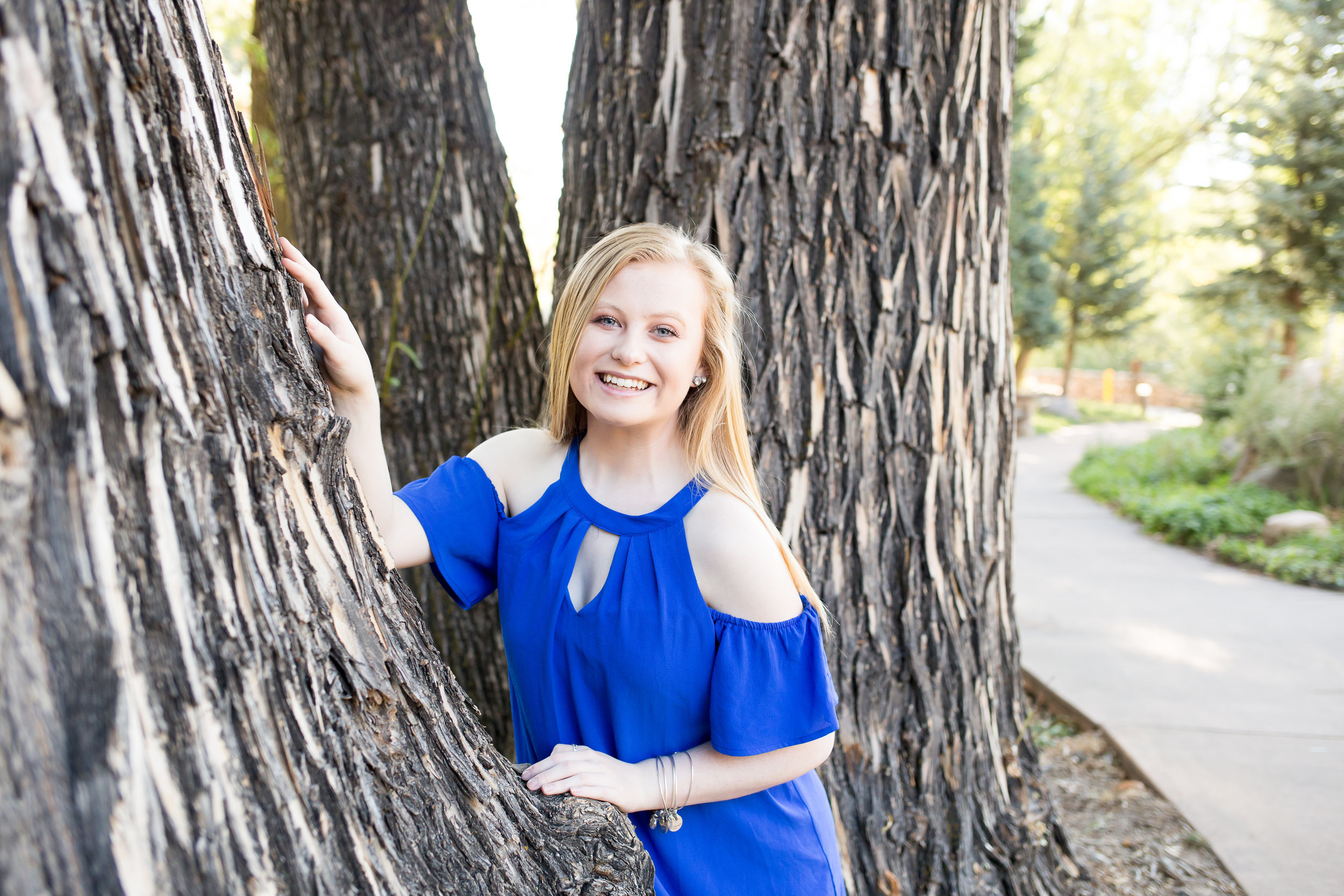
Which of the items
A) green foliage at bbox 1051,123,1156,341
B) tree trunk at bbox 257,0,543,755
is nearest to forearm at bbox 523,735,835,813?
tree trunk at bbox 257,0,543,755

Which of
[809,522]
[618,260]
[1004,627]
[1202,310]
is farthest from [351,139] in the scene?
[1202,310]

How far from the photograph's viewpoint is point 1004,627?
2.47 metres

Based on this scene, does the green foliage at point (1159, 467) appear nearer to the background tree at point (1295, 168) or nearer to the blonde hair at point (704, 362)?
the background tree at point (1295, 168)

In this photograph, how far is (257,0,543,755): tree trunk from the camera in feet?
9.96

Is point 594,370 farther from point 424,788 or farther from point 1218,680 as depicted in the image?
point 1218,680

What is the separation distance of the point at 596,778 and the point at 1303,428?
9338 millimetres

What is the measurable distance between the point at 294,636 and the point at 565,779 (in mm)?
619

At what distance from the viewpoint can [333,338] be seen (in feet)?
3.86

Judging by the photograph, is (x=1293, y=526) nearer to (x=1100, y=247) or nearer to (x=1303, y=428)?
(x=1303, y=428)

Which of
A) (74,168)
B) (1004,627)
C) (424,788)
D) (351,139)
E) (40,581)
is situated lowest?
(1004,627)

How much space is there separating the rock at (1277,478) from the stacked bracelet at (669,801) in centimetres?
896

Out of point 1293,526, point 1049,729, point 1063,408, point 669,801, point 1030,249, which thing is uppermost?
point 1030,249

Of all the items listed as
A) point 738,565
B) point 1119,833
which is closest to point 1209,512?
point 1119,833

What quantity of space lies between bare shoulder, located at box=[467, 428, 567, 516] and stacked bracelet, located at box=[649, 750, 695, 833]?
56 centimetres
